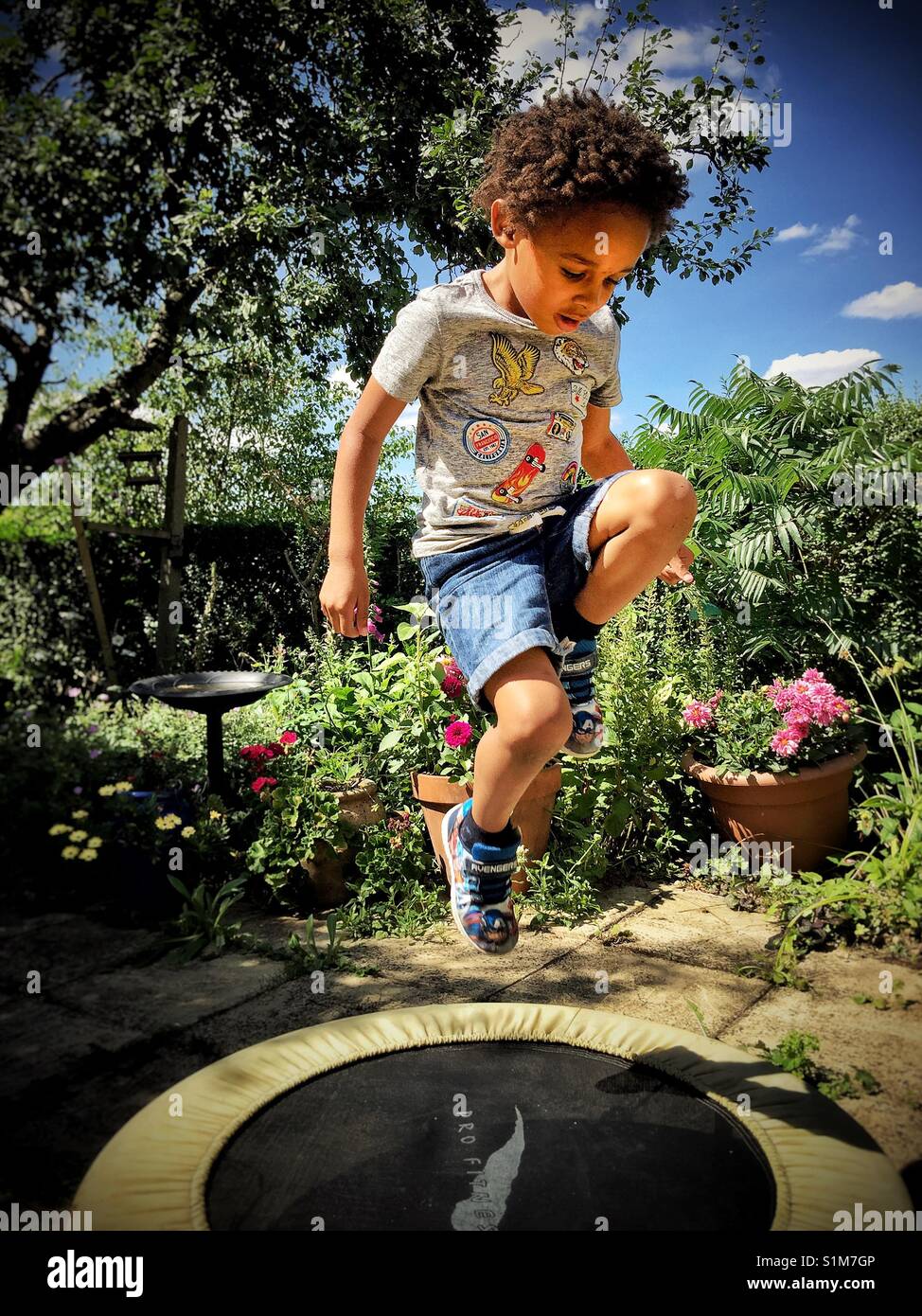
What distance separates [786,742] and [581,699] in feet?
3.92

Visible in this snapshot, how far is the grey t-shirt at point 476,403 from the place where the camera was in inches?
61.2

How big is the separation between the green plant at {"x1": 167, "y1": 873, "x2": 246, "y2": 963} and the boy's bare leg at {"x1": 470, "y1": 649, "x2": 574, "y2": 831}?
1.33m

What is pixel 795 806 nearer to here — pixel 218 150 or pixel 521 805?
pixel 521 805

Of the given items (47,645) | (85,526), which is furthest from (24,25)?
(47,645)

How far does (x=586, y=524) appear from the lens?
5.15 feet

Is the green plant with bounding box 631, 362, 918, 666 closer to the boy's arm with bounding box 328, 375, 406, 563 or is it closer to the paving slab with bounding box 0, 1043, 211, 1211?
the boy's arm with bounding box 328, 375, 406, 563

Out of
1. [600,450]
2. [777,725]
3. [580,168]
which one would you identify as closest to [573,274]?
[580,168]

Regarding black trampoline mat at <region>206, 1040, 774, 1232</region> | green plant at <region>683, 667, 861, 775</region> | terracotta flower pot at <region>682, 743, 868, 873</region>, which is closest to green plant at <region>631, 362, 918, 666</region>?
green plant at <region>683, 667, 861, 775</region>

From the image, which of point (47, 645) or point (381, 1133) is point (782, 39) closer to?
point (381, 1133)

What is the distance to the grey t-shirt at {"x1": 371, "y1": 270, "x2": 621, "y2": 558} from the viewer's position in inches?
61.2

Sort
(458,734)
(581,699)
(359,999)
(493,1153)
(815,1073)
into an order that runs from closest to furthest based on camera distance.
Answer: (493,1153) → (815,1073) → (581,699) → (359,999) → (458,734)

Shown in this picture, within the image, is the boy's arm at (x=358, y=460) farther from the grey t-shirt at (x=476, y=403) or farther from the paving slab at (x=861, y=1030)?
the paving slab at (x=861, y=1030)

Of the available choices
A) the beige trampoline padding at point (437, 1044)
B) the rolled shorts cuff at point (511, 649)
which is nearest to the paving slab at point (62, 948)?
the beige trampoline padding at point (437, 1044)

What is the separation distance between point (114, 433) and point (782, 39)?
4.65 meters
